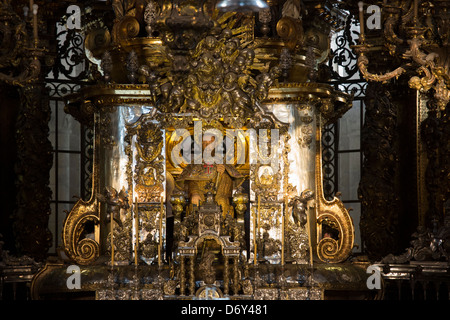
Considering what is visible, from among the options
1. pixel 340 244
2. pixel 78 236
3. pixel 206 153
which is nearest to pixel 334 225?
pixel 340 244

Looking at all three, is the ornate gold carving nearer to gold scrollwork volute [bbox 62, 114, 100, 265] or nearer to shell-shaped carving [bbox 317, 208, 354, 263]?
gold scrollwork volute [bbox 62, 114, 100, 265]

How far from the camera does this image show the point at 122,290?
1357 cm

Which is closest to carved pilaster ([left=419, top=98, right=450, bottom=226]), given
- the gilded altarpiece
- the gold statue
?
the gilded altarpiece

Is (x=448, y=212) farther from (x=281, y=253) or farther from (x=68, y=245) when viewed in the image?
(x=68, y=245)

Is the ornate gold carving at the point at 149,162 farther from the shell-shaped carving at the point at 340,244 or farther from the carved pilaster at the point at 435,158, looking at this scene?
the carved pilaster at the point at 435,158

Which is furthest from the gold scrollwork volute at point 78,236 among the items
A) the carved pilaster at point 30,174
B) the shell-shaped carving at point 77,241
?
the carved pilaster at point 30,174

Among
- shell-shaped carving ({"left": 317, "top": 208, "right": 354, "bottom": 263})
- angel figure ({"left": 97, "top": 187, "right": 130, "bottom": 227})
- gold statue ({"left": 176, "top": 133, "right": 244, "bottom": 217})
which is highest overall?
gold statue ({"left": 176, "top": 133, "right": 244, "bottom": 217})

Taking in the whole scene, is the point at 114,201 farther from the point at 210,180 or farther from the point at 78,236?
the point at 210,180

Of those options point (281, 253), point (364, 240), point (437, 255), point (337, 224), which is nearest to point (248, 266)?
point (281, 253)

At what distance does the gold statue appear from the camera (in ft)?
47.4

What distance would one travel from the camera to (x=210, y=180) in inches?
570

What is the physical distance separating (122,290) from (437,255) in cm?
387

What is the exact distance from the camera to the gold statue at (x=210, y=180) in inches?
568
